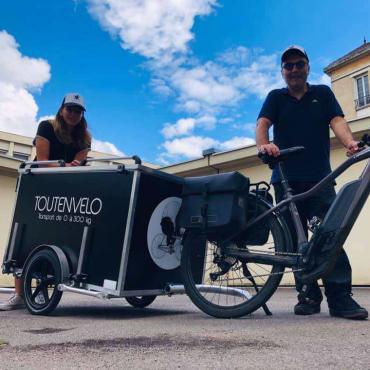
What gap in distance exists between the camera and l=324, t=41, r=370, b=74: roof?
64.2 ft

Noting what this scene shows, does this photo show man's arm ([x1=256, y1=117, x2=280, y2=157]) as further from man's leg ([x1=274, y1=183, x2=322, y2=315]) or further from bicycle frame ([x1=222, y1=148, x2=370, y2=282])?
bicycle frame ([x1=222, y1=148, x2=370, y2=282])

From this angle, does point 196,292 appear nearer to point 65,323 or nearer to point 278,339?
point 65,323

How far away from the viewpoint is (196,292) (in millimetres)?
2928

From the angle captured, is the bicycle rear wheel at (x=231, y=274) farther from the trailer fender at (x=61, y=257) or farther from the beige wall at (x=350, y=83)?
the beige wall at (x=350, y=83)

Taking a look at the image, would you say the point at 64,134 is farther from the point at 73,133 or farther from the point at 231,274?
the point at 231,274

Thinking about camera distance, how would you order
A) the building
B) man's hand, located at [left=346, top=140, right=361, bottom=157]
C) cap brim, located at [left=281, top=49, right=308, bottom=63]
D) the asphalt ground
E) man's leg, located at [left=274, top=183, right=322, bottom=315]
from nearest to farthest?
1. the asphalt ground
2. man's hand, located at [left=346, top=140, right=361, bottom=157]
3. man's leg, located at [left=274, top=183, right=322, bottom=315]
4. cap brim, located at [left=281, top=49, right=308, bottom=63]
5. the building

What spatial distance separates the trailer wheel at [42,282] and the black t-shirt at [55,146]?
0.93 m

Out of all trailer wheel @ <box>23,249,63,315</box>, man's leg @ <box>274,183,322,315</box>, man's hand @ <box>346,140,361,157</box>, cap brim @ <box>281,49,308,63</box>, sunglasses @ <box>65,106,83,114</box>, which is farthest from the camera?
sunglasses @ <box>65,106,83,114</box>

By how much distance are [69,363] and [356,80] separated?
68.8 feet

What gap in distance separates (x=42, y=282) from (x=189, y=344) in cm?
168

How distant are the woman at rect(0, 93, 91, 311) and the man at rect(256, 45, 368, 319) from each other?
1.56 meters

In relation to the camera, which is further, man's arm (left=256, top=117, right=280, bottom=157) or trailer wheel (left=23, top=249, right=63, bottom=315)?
man's arm (left=256, top=117, right=280, bottom=157)

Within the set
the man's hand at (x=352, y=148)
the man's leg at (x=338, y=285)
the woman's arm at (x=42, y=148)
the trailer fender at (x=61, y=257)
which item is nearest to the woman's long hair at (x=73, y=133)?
the woman's arm at (x=42, y=148)

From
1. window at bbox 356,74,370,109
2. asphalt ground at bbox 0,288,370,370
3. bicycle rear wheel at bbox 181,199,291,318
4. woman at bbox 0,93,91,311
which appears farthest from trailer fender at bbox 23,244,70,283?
window at bbox 356,74,370,109
